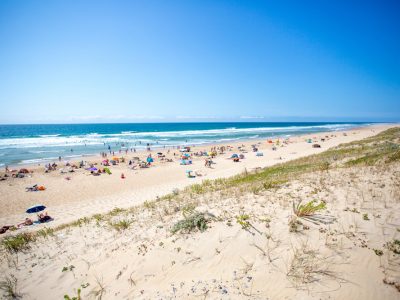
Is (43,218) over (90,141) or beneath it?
beneath

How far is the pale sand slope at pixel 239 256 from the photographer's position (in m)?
3.97

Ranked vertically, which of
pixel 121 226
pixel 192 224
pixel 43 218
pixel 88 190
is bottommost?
pixel 88 190

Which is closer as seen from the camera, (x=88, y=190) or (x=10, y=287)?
(x=10, y=287)

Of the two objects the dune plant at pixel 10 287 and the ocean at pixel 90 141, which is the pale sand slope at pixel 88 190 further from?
the ocean at pixel 90 141

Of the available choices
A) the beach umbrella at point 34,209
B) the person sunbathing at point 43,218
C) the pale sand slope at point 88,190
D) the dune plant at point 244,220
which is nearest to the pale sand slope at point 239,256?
the dune plant at point 244,220

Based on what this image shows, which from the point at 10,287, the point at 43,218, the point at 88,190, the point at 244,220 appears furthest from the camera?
the point at 88,190

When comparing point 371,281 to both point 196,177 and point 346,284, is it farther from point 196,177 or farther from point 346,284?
point 196,177

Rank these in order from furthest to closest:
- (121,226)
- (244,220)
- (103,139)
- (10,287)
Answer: (103,139), (121,226), (244,220), (10,287)

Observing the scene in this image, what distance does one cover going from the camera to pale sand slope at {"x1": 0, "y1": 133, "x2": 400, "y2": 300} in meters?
3.97

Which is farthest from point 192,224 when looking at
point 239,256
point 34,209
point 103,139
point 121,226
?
point 103,139

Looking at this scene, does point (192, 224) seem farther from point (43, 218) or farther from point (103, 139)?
point (103, 139)

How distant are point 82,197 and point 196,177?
1056cm

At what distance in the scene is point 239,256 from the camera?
4855mm

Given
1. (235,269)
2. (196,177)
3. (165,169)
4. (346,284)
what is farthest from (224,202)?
(165,169)
